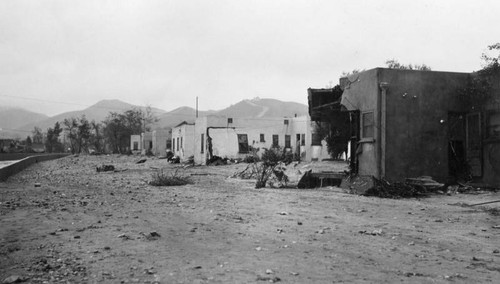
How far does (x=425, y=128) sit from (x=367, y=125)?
5.40 ft

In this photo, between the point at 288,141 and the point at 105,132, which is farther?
the point at 105,132

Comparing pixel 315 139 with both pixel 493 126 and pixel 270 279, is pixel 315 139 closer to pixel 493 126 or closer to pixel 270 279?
pixel 493 126

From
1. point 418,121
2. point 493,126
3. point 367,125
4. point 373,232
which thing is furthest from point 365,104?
point 373,232

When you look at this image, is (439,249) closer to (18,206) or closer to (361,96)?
(18,206)

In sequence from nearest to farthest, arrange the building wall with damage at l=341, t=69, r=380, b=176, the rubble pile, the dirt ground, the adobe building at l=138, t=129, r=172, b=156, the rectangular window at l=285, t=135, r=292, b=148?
the dirt ground, the rubble pile, the building wall with damage at l=341, t=69, r=380, b=176, the rectangular window at l=285, t=135, r=292, b=148, the adobe building at l=138, t=129, r=172, b=156

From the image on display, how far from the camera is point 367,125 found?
42.8 ft

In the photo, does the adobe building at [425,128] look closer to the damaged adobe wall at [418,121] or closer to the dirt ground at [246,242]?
the damaged adobe wall at [418,121]

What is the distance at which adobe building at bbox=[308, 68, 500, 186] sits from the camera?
488 inches

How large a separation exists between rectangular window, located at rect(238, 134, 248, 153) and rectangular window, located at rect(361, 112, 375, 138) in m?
23.4

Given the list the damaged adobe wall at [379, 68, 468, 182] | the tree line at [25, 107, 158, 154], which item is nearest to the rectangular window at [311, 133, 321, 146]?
the damaged adobe wall at [379, 68, 468, 182]

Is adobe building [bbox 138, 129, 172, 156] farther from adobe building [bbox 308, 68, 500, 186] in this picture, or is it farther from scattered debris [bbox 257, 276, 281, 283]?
scattered debris [bbox 257, 276, 281, 283]

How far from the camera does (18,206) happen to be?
8570 mm

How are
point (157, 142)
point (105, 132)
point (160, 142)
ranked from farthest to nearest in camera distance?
point (105, 132) → point (157, 142) → point (160, 142)

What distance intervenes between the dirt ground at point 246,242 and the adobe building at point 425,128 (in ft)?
10.9
